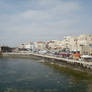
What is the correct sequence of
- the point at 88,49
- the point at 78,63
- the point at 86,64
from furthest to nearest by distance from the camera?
the point at 88,49 → the point at 78,63 → the point at 86,64

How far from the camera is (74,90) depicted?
2430 cm

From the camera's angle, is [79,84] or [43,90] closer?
[43,90]

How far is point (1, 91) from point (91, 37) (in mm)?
Result: 97414

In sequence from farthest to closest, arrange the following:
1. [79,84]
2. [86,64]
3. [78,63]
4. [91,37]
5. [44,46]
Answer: [44,46] → [91,37] → [78,63] → [86,64] → [79,84]

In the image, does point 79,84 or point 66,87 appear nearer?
point 66,87

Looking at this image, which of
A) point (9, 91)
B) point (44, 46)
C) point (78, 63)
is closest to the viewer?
point (9, 91)

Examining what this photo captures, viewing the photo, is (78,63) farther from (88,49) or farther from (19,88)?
(88,49)

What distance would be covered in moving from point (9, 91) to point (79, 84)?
12.4 meters

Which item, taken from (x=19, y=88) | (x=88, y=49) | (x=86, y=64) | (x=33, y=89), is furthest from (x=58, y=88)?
(x=88, y=49)

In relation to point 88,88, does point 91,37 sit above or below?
above

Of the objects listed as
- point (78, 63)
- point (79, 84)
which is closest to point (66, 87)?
point (79, 84)

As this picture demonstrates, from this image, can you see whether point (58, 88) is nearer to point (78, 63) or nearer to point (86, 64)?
point (86, 64)

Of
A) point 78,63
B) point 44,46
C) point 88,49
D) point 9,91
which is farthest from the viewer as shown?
point 44,46

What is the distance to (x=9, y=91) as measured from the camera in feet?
77.7
